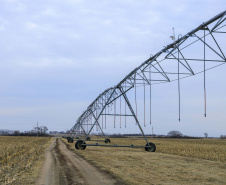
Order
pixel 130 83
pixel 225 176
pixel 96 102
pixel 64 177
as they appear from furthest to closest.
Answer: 1. pixel 96 102
2. pixel 130 83
3. pixel 225 176
4. pixel 64 177

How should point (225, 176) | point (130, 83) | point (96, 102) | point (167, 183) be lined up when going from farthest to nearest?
point (96, 102), point (130, 83), point (225, 176), point (167, 183)

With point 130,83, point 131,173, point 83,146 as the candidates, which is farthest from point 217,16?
point 83,146

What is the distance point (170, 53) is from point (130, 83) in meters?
9.42

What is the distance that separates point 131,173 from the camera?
47.6 feet

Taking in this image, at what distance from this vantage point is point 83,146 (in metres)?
32.0

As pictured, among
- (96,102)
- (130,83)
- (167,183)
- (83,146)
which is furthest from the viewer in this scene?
(96,102)

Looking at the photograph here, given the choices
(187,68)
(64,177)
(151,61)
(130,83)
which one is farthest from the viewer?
(130,83)

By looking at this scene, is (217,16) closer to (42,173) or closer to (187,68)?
(187,68)

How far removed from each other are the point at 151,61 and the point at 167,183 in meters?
11.1

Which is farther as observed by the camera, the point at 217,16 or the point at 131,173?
the point at 131,173

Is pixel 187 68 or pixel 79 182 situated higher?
pixel 187 68

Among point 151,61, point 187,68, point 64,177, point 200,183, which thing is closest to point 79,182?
point 64,177

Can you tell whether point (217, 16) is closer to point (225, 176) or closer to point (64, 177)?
point (225, 176)

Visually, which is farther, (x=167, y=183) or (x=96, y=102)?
(x=96, y=102)
